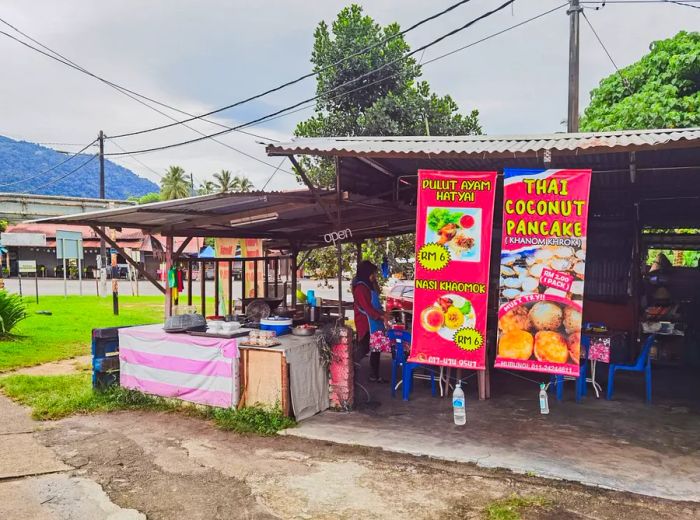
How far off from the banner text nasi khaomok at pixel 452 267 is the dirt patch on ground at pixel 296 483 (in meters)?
1.17

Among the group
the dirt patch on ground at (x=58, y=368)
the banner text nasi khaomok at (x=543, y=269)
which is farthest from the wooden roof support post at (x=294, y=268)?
the banner text nasi khaomok at (x=543, y=269)

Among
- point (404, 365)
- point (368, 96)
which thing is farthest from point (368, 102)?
point (404, 365)

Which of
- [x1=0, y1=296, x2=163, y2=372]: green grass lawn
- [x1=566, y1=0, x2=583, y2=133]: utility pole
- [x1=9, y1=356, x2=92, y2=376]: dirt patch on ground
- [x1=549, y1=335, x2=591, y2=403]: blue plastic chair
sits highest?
[x1=566, y1=0, x2=583, y2=133]: utility pole

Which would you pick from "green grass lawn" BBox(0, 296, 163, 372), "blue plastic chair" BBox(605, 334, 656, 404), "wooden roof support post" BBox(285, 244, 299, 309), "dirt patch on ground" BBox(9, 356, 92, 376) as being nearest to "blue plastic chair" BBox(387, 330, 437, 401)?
"blue plastic chair" BBox(605, 334, 656, 404)

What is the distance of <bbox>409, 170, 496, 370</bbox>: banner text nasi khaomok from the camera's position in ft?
16.8

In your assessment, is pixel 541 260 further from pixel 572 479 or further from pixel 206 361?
pixel 206 361

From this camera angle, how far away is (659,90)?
12.7 metres

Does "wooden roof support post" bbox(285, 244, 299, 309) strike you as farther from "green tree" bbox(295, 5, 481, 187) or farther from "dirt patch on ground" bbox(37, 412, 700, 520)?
"dirt patch on ground" bbox(37, 412, 700, 520)

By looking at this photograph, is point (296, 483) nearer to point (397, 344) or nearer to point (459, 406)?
point (459, 406)

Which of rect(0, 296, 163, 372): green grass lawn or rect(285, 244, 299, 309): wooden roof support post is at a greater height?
rect(285, 244, 299, 309): wooden roof support post

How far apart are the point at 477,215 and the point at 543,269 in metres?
0.84

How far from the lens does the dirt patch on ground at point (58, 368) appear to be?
8.55 metres

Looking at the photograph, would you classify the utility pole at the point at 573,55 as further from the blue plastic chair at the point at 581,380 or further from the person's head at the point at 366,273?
the person's head at the point at 366,273

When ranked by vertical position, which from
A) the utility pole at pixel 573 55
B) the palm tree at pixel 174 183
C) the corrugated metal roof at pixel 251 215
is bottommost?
the corrugated metal roof at pixel 251 215
